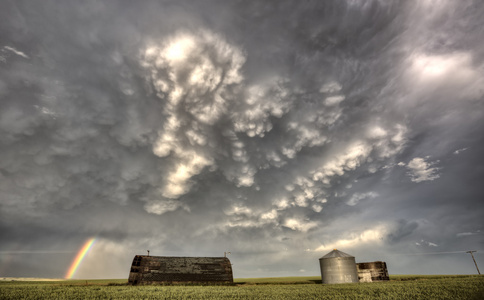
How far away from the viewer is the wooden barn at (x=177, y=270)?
1906 inches

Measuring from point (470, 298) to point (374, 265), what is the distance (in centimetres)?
3128

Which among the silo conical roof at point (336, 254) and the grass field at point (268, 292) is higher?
the silo conical roof at point (336, 254)

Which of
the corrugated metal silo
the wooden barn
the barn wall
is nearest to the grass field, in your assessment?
the corrugated metal silo

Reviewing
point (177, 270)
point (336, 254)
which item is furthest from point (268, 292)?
point (177, 270)

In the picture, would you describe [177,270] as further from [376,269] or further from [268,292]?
[376,269]

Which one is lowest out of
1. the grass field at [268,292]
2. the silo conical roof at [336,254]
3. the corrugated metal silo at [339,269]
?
the grass field at [268,292]

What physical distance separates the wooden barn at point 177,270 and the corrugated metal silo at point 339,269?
20004 millimetres

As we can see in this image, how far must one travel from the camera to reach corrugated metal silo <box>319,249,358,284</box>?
1666 inches

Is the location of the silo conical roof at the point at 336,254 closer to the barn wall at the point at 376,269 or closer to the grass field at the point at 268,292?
the barn wall at the point at 376,269

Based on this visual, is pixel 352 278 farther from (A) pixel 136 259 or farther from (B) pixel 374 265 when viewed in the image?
(A) pixel 136 259

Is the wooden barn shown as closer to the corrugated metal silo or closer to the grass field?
the grass field

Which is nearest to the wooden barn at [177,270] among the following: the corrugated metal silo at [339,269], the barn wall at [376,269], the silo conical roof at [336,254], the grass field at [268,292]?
the grass field at [268,292]

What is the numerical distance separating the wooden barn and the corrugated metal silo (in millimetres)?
20004

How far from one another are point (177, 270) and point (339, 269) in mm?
31448
